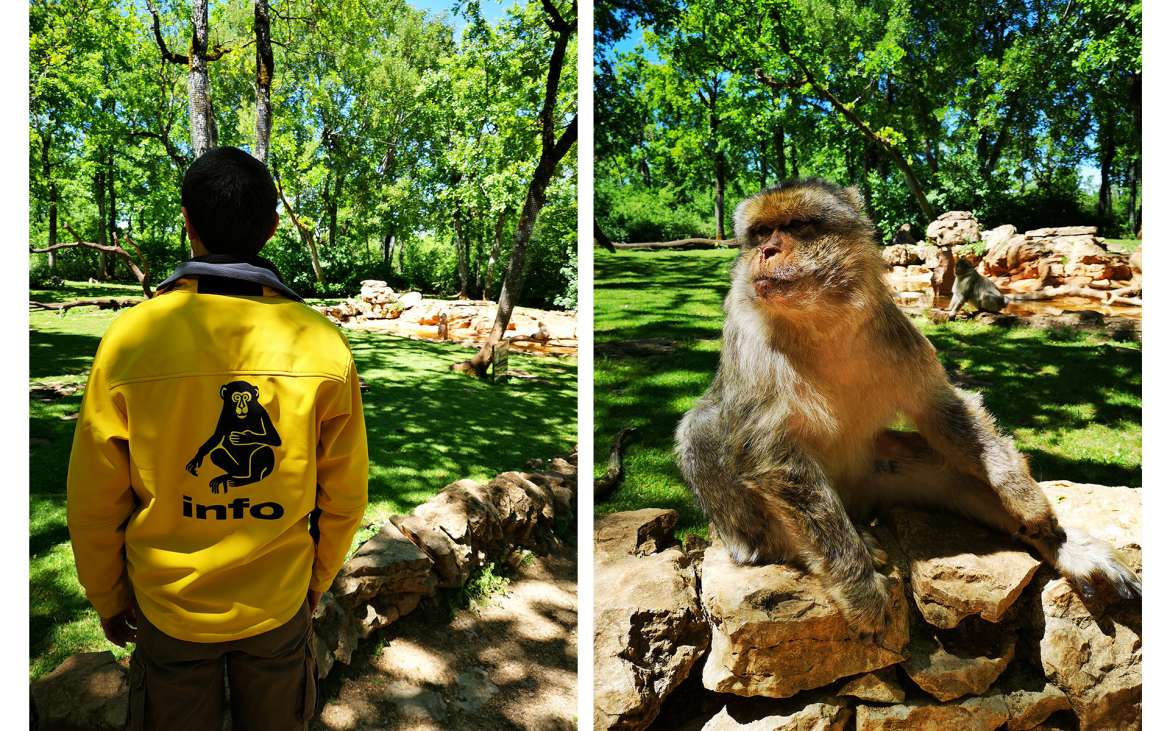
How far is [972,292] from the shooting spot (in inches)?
91.4

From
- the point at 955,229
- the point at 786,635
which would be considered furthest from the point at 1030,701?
the point at 955,229

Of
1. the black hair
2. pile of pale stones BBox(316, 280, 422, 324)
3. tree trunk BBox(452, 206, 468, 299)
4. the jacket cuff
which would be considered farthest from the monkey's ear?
tree trunk BBox(452, 206, 468, 299)

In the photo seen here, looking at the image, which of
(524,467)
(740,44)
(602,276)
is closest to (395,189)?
(524,467)

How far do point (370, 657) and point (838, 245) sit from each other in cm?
201

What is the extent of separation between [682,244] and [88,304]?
2481 millimetres

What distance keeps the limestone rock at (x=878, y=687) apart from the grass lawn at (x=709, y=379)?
0.58 meters

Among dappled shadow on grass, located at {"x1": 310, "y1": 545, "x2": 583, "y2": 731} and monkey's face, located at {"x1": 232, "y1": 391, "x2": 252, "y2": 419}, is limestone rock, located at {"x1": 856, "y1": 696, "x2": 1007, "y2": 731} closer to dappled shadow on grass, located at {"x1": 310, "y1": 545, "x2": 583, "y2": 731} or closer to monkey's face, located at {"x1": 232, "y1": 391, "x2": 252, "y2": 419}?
dappled shadow on grass, located at {"x1": 310, "y1": 545, "x2": 583, "y2": 731}

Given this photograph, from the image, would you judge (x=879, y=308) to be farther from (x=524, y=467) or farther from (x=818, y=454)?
(x=524, y=467)

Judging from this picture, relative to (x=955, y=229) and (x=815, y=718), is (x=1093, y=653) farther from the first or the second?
(x=955, y=229)

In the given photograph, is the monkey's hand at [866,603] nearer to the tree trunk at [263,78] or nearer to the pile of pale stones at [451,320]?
the tree trunk at [263,78]

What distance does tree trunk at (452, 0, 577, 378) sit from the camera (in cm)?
437

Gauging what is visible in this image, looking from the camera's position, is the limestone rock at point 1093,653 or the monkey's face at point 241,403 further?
the limestone rock at point 1093,653

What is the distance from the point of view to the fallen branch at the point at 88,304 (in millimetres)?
2531

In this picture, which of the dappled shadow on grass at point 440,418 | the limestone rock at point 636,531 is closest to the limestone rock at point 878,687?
the limestone rock at point 636,531
